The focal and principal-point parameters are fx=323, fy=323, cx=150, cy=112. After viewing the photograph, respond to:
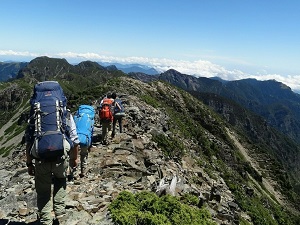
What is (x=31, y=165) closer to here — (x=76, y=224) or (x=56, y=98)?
(x=56, y=98)

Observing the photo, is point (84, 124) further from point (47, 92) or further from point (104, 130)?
point (104, 130)

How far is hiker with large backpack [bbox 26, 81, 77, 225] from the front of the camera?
736 cm

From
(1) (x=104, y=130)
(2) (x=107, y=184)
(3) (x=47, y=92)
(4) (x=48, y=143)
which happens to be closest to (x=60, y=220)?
(4) (x=48, y=143)

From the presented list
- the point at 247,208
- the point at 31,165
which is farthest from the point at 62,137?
the point at 247,208

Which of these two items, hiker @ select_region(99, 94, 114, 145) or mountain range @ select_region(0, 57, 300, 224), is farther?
mountain range @ select_region(0, 57, 300, 224)

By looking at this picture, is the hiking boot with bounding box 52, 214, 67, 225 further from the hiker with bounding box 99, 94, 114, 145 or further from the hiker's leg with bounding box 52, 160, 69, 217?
the hiker with bounding box 99, 94, 114, 145

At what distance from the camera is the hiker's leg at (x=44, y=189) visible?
7535 mm

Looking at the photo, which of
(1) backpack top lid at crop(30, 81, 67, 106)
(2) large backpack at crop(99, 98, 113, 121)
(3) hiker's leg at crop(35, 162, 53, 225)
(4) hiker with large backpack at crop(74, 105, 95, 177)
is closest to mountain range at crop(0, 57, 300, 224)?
(2) large backpack at crop(99, 98, 113, 121)

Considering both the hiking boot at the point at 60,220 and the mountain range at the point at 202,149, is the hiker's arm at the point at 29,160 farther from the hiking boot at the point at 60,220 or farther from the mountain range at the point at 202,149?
the mountain range at the point at 202,149

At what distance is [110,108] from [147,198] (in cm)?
855

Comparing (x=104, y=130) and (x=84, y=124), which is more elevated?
(x=84, y=124)

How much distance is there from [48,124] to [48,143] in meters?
0.48

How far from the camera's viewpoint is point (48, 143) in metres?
7.31

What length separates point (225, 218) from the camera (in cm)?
1284
